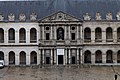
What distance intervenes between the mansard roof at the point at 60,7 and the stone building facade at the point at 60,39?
81cm

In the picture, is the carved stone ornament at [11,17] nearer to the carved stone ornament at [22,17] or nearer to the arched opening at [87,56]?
the carved stone ornament at [22,17]

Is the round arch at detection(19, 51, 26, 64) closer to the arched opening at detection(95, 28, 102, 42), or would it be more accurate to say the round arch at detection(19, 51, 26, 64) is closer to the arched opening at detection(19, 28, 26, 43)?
the arched opening at detection(19, 28, 26, 43)

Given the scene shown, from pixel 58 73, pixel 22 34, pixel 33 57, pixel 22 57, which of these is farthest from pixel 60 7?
pixel 58 73

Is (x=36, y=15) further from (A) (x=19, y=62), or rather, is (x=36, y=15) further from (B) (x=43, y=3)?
(A) (x=19, y=62)

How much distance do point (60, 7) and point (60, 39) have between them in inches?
300

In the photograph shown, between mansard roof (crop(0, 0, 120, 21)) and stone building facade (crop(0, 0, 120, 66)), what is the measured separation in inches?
31.9

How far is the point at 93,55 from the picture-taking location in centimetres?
9200

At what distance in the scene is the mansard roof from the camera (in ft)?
307

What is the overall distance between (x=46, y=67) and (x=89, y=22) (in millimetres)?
13539

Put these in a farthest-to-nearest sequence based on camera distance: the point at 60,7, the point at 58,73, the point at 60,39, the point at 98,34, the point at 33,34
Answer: the point at 60,7 < the point at 33,34 < the point at 98,34 < the point at 60,39 < the point at 58,73

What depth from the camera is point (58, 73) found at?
79750 mm

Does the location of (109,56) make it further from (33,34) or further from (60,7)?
(33,34)

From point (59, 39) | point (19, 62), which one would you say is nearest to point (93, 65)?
point (59, 39)

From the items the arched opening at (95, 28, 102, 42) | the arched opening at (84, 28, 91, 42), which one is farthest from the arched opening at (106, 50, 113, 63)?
the arched opening at (84, 28, 91, 42)
